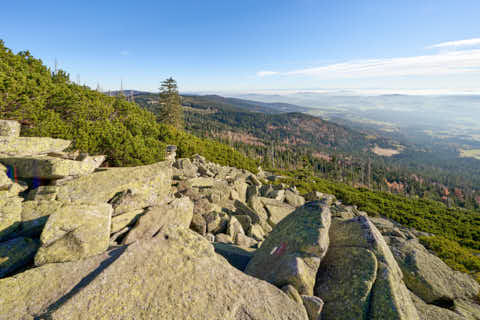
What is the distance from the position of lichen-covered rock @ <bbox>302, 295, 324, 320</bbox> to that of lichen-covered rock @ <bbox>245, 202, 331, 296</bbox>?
0.43 meters

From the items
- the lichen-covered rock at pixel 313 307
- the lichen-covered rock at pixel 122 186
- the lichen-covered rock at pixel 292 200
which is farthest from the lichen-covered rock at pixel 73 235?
the lichen-covered rock at pixel 292 200

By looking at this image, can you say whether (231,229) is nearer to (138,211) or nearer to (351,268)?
(138,211)

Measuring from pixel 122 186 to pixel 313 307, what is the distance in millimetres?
8364

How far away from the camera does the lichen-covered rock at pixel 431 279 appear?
7547 millimetres

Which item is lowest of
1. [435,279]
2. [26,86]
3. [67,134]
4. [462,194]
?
[462,194]

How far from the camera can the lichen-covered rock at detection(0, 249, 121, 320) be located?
4133mm

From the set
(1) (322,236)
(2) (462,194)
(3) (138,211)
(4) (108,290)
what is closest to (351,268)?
(1) (322,236)

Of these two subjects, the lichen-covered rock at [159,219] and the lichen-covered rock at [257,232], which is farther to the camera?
the lichen-covered rock at [257,232]

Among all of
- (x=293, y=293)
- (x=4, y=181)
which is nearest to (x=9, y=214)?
(x=4, y=181)

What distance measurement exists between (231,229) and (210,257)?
5.33 meters

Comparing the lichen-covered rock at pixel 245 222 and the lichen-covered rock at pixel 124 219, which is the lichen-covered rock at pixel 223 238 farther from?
the lichen-covered rock at pixel 124 219

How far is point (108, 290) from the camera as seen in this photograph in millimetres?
4266

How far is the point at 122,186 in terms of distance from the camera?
930cm

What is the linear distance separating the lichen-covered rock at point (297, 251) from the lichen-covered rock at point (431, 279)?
13.4 feet
